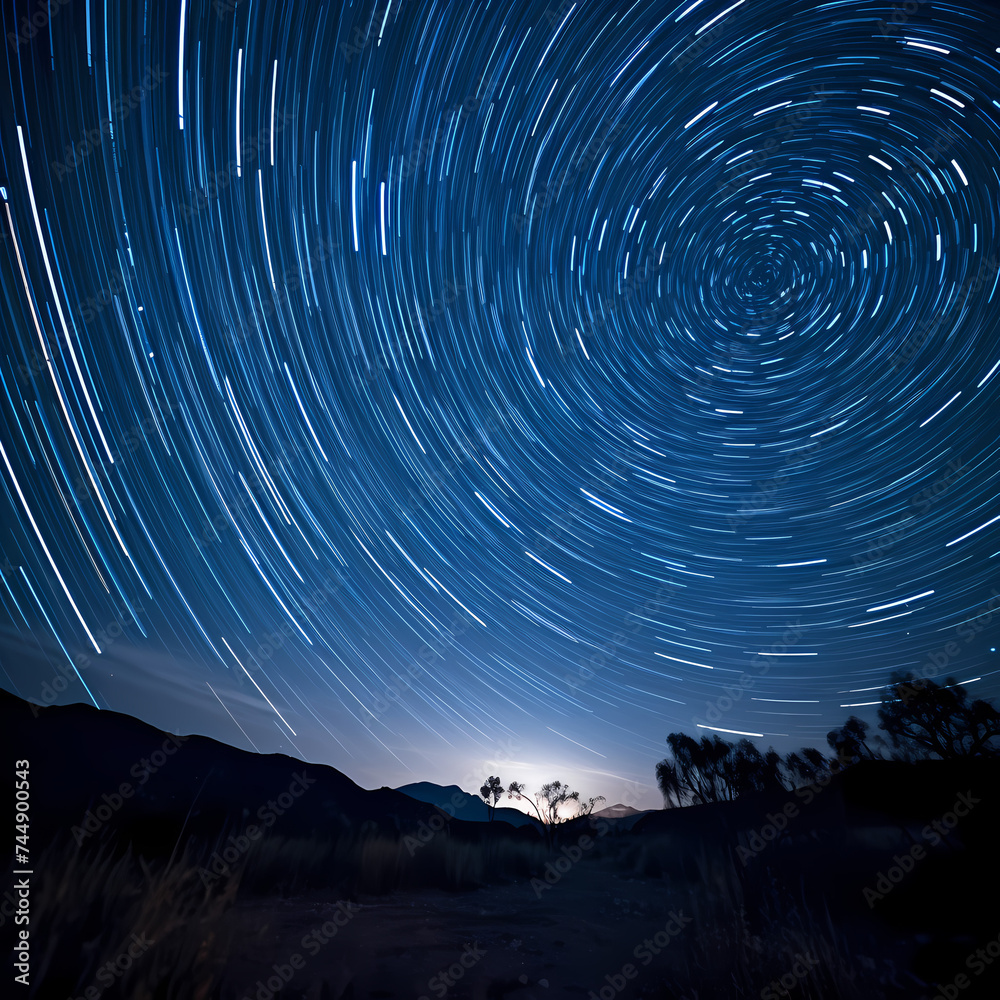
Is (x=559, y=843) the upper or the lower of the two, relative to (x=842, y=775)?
lower

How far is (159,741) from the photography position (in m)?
14.0

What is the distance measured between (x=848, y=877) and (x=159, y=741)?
2060 cm

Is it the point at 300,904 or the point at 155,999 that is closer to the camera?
the point at 155,999

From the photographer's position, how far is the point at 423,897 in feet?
39.6

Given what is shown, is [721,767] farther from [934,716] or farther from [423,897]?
[423,897]

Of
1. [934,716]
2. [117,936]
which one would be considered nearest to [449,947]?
[117,936]

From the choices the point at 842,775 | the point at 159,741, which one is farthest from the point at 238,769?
the point at 842,775

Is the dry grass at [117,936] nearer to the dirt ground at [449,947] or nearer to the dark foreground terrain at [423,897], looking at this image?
the dark foreground terrain at [423,897]

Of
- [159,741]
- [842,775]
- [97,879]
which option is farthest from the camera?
[159,741]

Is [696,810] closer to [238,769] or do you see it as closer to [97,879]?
[238,769]

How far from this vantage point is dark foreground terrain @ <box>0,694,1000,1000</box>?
473cm

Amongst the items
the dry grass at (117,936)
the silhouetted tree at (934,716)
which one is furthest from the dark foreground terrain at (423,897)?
the silhouetted tree at (934,716)

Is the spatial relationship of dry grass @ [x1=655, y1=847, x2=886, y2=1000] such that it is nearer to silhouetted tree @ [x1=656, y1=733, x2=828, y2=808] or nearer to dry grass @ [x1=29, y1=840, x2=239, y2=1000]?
dry grass @ [x1=29, y1=840, x2=239, y2=1000]

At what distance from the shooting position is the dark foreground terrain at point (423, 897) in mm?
4734
